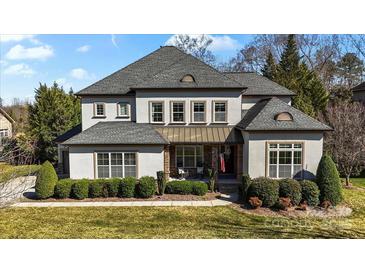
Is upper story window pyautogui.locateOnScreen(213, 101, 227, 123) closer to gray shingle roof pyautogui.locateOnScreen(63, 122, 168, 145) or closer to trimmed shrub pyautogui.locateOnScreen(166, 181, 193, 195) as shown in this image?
gray shingle roof pyautogui.locateOnScreen(63, 122, 168, 145)

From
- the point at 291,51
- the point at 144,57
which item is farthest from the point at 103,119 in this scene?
the point at 291,51

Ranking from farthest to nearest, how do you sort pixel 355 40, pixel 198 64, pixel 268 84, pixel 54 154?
pixel 355 40 → pixel 54 154 → pixel 268 84 → pixel 198 64

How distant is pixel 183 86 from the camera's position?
2069 cm

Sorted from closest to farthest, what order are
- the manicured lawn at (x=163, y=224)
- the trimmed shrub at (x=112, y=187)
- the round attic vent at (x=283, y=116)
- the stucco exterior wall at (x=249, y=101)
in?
the manicured lawn at (x=163, y=224)
the trimmed shrub at (x=112, y=187)
the round attic vent at (x=283, y=116)
the stucco exterior wall at (x=249, y=101)

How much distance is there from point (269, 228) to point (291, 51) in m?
30.5

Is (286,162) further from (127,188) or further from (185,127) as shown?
(127,188)

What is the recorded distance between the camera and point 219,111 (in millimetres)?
21234

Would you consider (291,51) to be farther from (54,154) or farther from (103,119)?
(54,154)

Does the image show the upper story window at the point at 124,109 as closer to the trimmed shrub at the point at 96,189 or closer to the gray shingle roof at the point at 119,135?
the gray shingle roof at the point at 119,135

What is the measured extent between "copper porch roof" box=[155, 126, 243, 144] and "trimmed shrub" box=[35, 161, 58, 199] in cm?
791

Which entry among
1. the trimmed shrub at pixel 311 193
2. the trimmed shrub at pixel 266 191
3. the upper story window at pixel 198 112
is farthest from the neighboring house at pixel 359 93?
the trimmed shrub at pixel 266 191

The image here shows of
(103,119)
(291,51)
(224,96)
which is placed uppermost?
(291,51)

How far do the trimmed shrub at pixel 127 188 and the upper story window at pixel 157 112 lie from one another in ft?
18.3

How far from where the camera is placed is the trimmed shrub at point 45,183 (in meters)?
17.2
